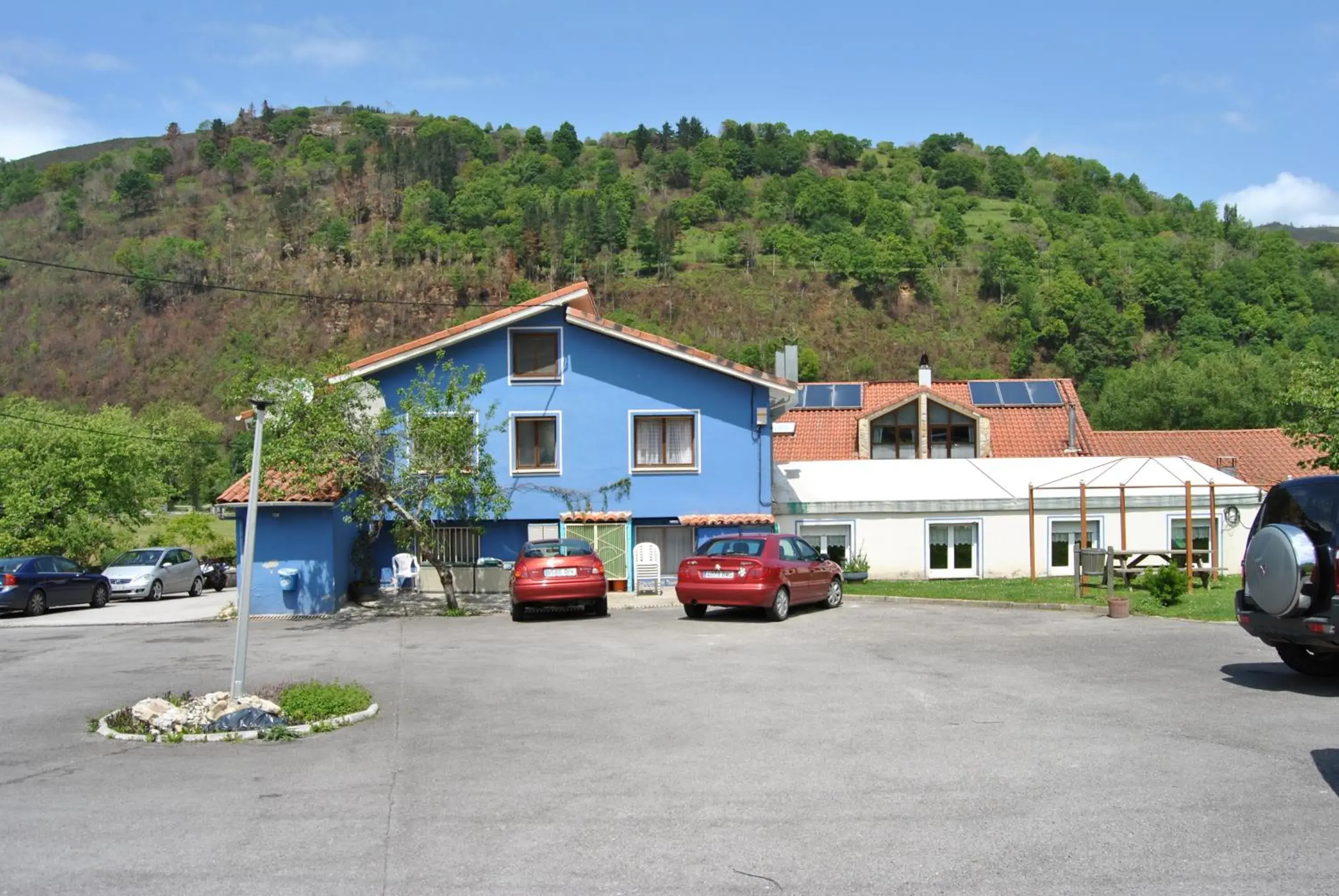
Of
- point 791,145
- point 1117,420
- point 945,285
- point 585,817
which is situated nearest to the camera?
point 585,817

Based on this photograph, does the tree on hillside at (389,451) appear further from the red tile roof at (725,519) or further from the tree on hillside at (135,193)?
the tree on hillside at (135,193)

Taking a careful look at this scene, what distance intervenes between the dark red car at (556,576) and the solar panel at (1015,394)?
2801 centimetres

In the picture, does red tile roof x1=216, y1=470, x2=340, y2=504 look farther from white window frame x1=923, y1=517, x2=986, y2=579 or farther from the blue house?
white window frame x1=923, y1=517, x2=986, y2=579

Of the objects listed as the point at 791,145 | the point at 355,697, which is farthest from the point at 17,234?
the point at 355,697

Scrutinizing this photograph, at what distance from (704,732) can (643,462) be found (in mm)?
18793

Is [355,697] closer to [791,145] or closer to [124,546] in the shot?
[124,546]

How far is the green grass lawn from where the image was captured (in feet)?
68.3

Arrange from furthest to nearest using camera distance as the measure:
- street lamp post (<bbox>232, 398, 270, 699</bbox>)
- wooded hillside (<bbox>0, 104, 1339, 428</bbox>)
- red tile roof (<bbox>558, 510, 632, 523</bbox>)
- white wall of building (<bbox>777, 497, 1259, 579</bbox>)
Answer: wooded hillside (<bbox>0, 104, 1339, 428</bbox>), white wall of building (<bbox>777, 497, 1259, 579</bbox>), red tile roof (<bbox>558, 510, 632, 523</bbox>), street lamp post (<bbox>232, 398, 270, 699</bbox>)

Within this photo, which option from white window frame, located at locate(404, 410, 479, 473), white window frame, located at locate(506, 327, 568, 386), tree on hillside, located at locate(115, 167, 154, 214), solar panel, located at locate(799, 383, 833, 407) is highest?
tree on hillside, located at locate(115, 167, 154, 214)

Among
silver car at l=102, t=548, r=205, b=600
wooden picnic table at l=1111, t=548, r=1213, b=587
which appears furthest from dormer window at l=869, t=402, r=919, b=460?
silver car at l=102, t=548, r=205, b=600

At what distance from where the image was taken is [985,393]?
154 ft

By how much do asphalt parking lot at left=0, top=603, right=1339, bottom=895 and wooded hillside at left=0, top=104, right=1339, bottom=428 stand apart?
57758 millimetres

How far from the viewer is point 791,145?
17212 cm

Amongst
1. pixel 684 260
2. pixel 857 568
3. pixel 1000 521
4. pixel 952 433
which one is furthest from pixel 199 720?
pixel 684 260
